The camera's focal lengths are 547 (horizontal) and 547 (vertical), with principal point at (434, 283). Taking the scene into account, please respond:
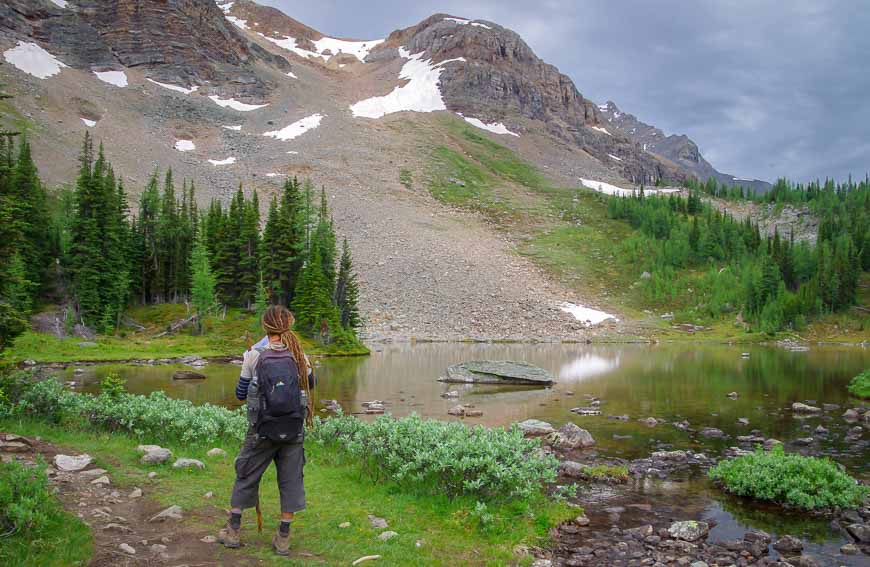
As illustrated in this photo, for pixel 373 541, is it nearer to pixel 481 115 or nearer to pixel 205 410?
pixel 205 410

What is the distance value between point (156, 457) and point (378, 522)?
5446mm

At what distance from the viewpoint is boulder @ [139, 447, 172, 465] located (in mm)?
11312

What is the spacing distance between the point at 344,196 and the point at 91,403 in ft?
363

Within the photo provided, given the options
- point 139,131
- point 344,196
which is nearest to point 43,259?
point 344,196

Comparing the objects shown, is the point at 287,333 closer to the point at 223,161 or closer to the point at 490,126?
the point at 223,161

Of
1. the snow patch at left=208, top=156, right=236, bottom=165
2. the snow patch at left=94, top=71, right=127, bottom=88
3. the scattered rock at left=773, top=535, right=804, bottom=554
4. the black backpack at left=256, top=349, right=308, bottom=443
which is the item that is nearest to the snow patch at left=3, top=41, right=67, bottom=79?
the snow patch at left=94, top=71, right=127, bottom=88

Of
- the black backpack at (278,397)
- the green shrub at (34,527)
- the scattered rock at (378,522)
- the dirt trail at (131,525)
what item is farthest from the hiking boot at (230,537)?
the scattered rock at (378,522)

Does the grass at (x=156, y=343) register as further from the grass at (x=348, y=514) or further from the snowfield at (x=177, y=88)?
the snowfield at (x=177, y=88)

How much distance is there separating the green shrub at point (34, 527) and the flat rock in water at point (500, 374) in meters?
28.7

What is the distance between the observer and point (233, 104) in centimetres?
16938

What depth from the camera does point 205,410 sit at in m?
15.2

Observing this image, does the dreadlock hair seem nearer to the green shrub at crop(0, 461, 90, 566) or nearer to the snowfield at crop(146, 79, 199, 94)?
the green shrub at crop(0, 461, 90, 566)

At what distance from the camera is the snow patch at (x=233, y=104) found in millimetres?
167250

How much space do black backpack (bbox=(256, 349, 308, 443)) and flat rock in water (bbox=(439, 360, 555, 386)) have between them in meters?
28.1
